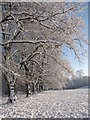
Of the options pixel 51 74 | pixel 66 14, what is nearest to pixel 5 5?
pixel 66 14

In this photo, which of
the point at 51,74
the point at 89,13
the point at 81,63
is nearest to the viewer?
the point at 89,13

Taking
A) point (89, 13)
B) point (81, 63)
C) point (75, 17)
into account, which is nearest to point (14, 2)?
point (75, 17)

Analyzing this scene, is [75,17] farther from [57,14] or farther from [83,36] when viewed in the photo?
[83,36]

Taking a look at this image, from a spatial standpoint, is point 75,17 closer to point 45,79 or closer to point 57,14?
point 57,14

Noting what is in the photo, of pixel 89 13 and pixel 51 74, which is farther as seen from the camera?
pixel 51 74

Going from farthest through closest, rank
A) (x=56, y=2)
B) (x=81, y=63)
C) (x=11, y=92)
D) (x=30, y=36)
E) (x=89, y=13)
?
(x=11, y=92), (x=30, y=36), (x=81, y=63), (x=89, y=13), (x=56, y=2)

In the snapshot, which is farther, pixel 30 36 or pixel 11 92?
pixel 11 92

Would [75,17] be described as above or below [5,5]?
below

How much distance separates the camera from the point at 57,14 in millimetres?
7020

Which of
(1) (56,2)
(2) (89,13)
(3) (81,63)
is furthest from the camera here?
(3) (81,63)

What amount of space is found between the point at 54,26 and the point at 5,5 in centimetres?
275

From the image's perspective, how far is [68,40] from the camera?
24.1ft

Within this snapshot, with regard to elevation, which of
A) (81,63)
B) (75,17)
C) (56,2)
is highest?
(56,2)

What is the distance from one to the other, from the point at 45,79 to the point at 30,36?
8.80 m
